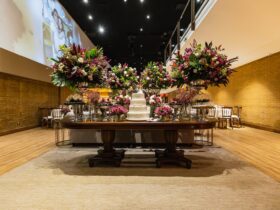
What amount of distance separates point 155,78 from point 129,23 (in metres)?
7.26

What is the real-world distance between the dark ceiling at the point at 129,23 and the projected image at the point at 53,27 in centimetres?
144

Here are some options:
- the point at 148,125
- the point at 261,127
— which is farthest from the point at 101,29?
the point at 148,125

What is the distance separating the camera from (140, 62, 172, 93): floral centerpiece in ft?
23.4

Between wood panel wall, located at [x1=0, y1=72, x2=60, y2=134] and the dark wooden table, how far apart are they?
545 cm

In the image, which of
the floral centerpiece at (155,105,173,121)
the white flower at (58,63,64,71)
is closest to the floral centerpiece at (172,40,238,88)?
the floral centerpiece at (155,105,173,121)

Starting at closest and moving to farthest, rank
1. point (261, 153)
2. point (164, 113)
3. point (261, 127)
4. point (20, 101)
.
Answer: point (164, 113) → point (261, 153) → point (20, 101) → point (261, 127)

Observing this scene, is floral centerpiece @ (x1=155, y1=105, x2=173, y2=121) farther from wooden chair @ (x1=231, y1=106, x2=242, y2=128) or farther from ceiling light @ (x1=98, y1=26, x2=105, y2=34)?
ceiling light @ (x1=98, y1=26, x2=105, y2=34)

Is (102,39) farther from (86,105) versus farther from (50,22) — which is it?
(86,105)

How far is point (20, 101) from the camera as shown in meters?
9.68

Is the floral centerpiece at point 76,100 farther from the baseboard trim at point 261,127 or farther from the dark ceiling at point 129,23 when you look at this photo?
the dark ceiling at point 129,23

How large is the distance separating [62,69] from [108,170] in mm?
1759

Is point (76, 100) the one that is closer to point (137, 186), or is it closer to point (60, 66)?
point (60, 66)

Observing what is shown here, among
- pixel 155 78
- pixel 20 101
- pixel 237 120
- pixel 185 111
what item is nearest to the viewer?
pixel 185 111

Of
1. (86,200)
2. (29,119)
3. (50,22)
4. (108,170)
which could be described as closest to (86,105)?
(108,170)
